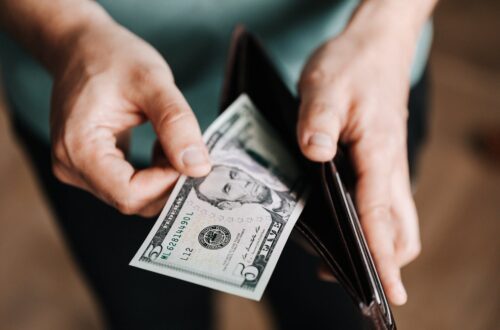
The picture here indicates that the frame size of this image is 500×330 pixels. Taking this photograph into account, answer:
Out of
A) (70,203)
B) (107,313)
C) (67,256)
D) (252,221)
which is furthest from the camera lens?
(67,256)

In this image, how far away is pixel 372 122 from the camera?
0.67 metres

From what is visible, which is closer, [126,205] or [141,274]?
[126,205]

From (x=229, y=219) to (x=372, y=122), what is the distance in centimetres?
21

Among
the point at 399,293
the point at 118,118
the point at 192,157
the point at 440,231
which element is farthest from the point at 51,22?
the point at 440,231

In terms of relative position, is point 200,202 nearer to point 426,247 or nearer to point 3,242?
point 426,247

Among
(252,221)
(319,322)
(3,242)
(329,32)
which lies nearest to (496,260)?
(319,322)

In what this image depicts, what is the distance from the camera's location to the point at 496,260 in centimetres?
156

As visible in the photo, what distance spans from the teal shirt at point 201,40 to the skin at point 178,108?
0.24ft

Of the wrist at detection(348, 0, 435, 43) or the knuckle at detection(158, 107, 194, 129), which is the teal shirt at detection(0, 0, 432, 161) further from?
the knuckle at detection(158, 107, 194, 129)

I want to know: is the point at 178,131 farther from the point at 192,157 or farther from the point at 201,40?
the point at 201,40

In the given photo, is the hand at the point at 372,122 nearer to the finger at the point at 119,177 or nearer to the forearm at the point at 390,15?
the forearm at the point at 390,15

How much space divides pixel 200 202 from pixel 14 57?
41 cm

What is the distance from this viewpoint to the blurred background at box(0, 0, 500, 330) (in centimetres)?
152

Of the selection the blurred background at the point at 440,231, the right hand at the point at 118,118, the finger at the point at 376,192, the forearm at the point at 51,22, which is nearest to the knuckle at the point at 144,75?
the right hand at the point at 118,118
